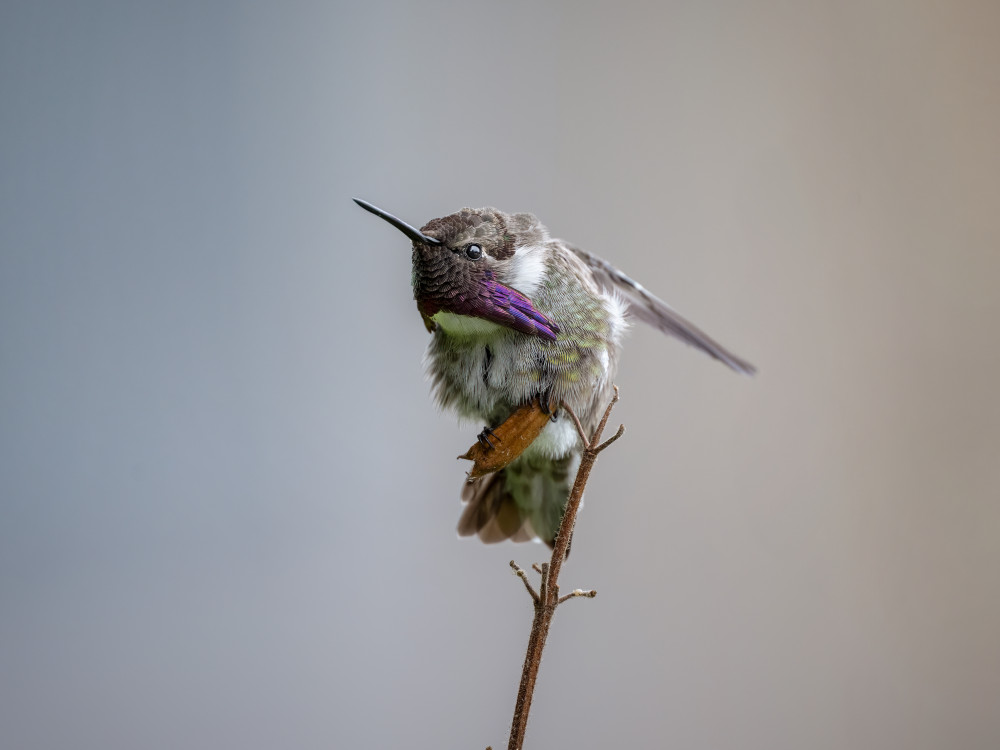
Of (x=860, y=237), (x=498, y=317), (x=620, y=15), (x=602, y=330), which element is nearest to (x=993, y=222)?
(x=860, y=237)

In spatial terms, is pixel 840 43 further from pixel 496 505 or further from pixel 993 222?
pixel 496 505

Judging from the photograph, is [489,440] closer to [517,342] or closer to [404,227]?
[517,342]

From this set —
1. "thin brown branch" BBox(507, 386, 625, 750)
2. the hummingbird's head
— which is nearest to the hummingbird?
the hummingbird's head

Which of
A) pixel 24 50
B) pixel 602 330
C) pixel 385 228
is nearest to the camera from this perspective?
pixel 602 330

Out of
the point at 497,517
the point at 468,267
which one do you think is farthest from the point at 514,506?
the point at 468,267

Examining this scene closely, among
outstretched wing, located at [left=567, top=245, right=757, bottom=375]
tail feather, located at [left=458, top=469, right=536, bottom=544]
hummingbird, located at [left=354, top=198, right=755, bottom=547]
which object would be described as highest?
outstretched wing, located at [left=567, top=245, right=757, bottom=375]

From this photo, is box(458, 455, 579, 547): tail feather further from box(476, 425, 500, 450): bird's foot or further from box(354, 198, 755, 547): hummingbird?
box(476, 425, 500, 450): bird's foot

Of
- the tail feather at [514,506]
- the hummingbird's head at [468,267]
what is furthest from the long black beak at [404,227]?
the tail feather at [514,506]
